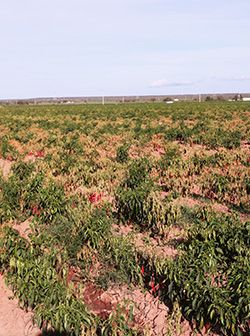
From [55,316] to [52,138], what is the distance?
43.6ft

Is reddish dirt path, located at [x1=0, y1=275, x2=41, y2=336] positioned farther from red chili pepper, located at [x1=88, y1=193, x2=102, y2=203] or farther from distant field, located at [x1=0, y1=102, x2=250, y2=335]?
red chili pepper, located at [x1=88, y1=193, x2=102, y2=203]

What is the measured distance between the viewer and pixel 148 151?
589 inches

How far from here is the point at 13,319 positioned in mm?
5750

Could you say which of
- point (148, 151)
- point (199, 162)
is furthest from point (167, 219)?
point (148, 151)

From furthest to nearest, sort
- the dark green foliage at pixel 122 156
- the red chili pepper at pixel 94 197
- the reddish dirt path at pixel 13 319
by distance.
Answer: the dark green foliage at pixel 122 156 < the red chili pepper at pixel 94 197 < the reddish dirt path at pixel 13 319

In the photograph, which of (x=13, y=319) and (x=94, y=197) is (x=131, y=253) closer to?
(x=13, y=319)

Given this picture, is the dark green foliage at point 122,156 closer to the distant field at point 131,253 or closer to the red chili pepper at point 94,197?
the distant field at point 131,253

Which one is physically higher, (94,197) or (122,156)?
(122,156)

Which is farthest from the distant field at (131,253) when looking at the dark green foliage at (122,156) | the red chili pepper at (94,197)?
A: the dark green foliage at (122,156)

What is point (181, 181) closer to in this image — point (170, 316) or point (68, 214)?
point (68, 214)

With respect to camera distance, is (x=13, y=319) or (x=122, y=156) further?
(x=122, y=156)

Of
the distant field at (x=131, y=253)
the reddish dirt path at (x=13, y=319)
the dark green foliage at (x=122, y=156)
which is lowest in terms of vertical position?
the reddish dirt path at (x=13, y=319)

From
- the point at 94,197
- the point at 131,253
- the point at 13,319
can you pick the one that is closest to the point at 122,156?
the point at 94,197

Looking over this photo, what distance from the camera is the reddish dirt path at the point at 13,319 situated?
5.48 meters
